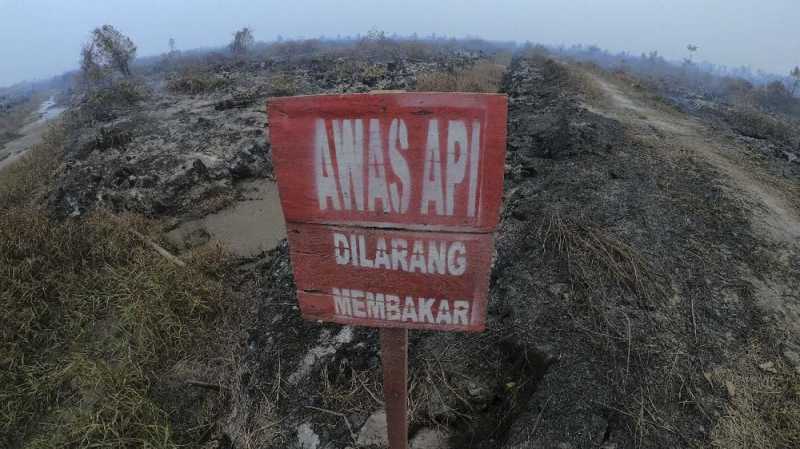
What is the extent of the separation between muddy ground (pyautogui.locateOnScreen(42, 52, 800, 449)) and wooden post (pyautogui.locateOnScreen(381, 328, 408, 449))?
0.75m

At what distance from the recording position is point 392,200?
3.88 ft

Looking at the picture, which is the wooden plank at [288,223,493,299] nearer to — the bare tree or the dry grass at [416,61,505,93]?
the dry grass at [416,61,505,93]

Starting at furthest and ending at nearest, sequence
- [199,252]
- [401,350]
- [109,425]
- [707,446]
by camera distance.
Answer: [199,252]
[109,425]
[707,446]
[401,350]

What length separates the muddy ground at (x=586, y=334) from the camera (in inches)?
83.9

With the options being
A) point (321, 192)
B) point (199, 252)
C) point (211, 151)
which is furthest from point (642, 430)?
point (211, 151)

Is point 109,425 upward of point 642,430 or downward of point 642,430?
downward

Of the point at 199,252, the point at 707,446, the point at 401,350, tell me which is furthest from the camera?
the point at 199,252

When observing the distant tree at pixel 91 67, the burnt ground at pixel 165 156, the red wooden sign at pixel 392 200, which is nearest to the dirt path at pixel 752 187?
the red wooden sign at pixel 392 200

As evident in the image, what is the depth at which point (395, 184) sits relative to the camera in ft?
3.81

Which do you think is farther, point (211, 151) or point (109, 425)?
point (211, 151)

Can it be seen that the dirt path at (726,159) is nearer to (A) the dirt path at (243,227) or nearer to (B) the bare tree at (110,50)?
(A) the dirt path at (243,227)

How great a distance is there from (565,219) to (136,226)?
15.2 ft

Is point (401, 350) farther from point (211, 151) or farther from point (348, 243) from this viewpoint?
point (211, 151)

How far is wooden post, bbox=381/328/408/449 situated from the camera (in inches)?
56.4
